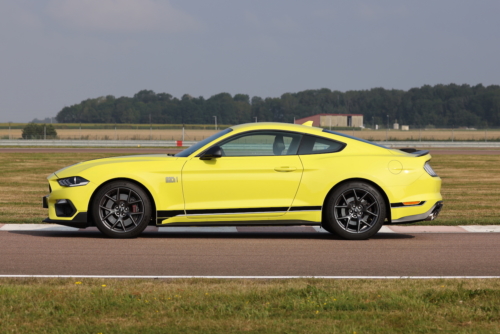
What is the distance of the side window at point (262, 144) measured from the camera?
28.2 ft

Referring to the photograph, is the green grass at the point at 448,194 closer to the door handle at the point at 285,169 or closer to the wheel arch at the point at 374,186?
the wheel arch at the point at 374,186

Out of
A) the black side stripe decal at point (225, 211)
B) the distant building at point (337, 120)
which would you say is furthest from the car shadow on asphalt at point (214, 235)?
the distant building at point (337, 120)

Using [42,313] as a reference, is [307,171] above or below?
above

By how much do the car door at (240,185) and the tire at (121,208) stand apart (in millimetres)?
542

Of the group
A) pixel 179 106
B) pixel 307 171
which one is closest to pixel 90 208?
pixel 307 171

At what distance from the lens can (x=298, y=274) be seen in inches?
257

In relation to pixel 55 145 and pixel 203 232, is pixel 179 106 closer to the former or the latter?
pixel 55 145

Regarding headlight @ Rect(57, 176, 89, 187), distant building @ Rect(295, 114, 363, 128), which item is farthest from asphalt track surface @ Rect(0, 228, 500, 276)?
distant building @ Rect(295, 114, 363, 128)

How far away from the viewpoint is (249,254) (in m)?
7.60

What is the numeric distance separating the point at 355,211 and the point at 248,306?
3798mm

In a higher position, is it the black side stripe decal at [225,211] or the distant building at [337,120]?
the distant building at [337,120]

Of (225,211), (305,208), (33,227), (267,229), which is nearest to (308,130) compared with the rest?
(305,208)

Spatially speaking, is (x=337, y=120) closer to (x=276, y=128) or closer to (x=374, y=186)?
(x=276, y=128)

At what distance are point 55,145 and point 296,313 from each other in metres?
49.0
